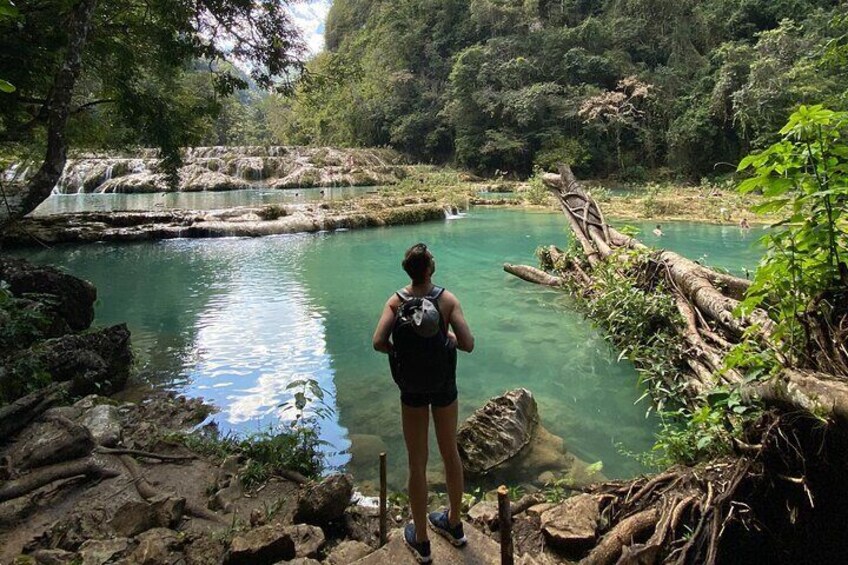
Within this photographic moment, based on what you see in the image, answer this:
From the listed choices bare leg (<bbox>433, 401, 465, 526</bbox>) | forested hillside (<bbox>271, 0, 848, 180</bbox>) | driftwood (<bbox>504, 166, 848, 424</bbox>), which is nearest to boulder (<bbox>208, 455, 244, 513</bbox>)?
bare leg (<bbox>433, 401, 465, 526</bbox>)

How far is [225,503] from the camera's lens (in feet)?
10.6

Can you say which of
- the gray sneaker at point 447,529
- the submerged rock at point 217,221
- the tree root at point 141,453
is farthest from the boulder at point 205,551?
the submerged rock at point 217,221

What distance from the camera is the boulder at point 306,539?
262cm

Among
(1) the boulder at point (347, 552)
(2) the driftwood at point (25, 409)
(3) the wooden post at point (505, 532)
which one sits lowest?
(1) the boulder at point (347, 552)

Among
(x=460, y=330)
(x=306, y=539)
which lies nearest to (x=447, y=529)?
(x=306, y=539)

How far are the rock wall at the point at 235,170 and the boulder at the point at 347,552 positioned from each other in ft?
103

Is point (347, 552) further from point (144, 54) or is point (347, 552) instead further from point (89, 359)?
point (144, 54)

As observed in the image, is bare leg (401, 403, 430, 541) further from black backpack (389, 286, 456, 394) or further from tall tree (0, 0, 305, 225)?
tall tree (0, 0, 305, 225)

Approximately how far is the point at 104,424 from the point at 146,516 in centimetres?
160

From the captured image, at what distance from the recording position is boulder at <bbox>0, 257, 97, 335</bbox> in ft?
20.5

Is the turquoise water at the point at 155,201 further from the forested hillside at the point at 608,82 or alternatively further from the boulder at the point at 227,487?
the boulder at the point at 227,487

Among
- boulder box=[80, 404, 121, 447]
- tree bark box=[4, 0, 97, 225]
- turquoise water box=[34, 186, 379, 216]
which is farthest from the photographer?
turquoise water box=[34, 186, 379, 216]

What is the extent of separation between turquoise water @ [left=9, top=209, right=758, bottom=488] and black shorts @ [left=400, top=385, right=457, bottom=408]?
180 cm

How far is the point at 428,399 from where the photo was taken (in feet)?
7.95
